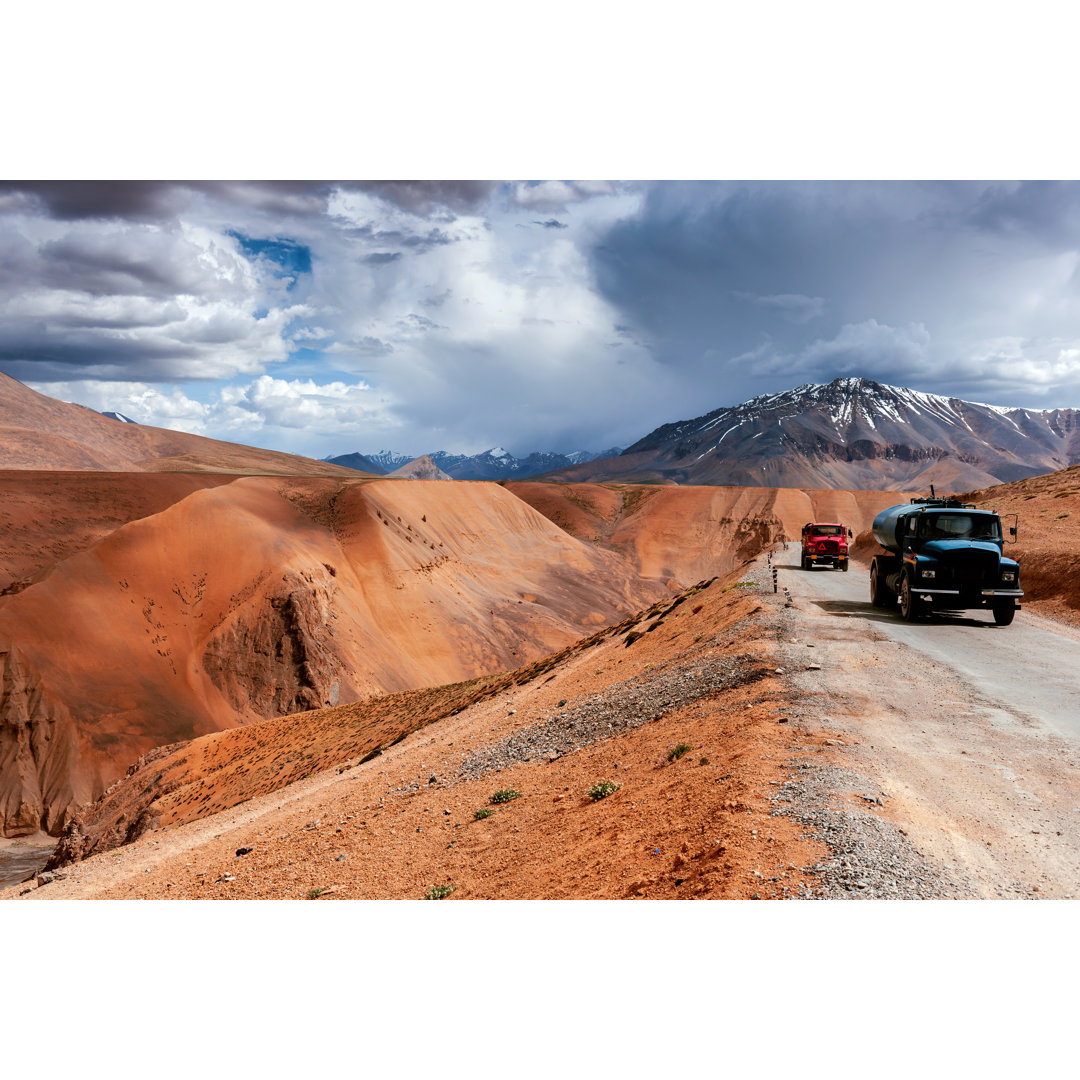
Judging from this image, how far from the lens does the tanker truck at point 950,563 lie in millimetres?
15930

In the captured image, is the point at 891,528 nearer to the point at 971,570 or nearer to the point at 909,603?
the point at 909,603

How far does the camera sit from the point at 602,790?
28.1ft

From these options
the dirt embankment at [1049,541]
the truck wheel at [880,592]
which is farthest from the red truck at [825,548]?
the truck wheel at [880,592]

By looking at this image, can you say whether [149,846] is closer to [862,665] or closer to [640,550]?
[862,665]

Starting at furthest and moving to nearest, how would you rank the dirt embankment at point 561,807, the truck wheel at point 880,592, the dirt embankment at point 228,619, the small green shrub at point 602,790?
the dirt embankment at point 228,619
the truck wheel at point 880,592
the small green shrub at point 602,790
the dirt embankment at point 561,807

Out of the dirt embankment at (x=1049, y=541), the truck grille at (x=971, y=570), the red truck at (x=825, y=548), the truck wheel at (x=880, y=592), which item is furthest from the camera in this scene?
the red truck at (x=825, y=548)

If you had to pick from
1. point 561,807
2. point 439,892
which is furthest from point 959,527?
point 439,892

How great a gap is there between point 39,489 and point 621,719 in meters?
54.7

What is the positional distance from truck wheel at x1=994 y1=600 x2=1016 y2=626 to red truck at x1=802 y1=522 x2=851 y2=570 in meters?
15.4

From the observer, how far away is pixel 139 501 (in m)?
56.4

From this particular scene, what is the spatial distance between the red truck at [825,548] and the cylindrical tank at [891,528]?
11456mm

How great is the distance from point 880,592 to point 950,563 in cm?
307

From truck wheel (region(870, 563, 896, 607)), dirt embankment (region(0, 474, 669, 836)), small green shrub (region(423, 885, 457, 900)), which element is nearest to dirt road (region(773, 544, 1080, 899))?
truck wheel (region(870, 563, 896, 607))

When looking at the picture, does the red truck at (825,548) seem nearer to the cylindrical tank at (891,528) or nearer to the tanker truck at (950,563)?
the cylindrical tank at (891,528)
